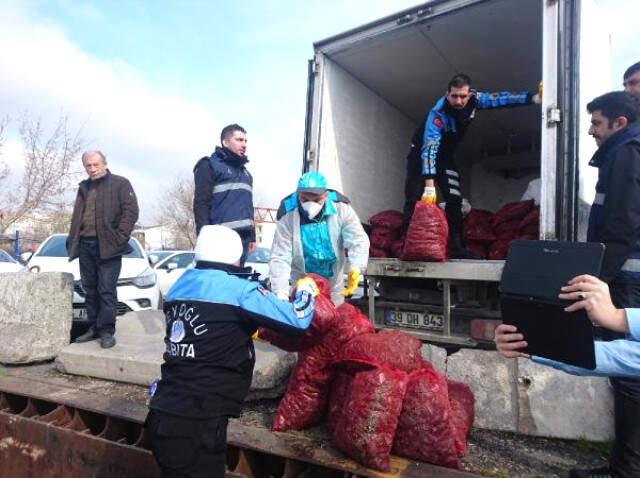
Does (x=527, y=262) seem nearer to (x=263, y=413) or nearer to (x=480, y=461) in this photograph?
(x=480, y=461)

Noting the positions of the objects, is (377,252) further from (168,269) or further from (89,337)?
(168,269)

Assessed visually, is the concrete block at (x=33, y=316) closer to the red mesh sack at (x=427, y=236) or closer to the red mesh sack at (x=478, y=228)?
the red mesh sack at (x=427, y=236)

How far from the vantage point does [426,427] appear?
7.48 ft

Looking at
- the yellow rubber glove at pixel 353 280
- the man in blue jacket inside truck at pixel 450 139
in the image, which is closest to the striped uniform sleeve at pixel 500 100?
the man in blue jacket inside truck at pixel 450 139

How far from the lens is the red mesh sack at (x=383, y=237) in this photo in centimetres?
425

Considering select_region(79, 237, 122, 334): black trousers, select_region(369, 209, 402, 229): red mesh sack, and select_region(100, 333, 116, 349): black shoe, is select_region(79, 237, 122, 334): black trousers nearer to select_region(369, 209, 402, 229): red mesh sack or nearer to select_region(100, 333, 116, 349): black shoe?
select_region(100, 333, 116, 349): black shoe

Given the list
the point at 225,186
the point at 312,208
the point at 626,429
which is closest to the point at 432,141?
the point at 312,208

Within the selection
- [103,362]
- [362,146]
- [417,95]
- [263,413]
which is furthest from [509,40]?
[103,362]

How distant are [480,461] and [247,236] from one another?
249 centimetres

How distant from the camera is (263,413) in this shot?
118 inches

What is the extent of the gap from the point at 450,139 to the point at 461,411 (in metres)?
2.56

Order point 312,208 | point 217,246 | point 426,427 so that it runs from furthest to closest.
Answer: point 312,208
point 426,427
point 217,246

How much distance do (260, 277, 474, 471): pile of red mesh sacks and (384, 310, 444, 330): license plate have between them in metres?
0.66

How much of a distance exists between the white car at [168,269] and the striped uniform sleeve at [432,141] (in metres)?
6.35
